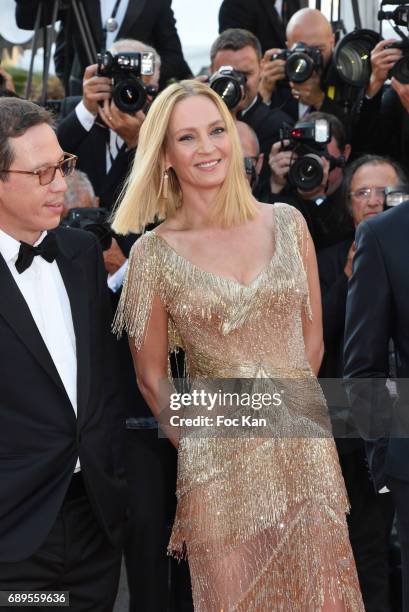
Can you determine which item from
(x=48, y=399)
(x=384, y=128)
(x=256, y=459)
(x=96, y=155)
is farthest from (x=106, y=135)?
(x=48, y=399)

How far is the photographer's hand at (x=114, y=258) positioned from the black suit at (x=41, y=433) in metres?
1.20

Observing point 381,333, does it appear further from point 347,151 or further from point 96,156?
point 96,156

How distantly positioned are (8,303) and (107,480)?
558 mm

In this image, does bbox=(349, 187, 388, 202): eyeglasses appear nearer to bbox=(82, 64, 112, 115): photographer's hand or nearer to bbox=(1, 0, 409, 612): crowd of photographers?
bbox=(1, 0, 409, 612): crowd of photographers

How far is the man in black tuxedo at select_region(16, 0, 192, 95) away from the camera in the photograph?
219 inches

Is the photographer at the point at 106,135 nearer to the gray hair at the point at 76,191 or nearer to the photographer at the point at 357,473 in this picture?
the gray hair at the point at 76,191

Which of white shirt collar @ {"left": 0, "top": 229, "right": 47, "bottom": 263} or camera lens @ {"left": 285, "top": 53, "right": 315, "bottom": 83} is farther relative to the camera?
camera lens @ {"left": 285, "top": 53, "right": 315, "bottom": 83}

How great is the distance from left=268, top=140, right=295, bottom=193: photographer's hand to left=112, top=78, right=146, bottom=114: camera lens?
2.09 ft

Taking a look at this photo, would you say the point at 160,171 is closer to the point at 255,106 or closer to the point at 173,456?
the point at 173,456

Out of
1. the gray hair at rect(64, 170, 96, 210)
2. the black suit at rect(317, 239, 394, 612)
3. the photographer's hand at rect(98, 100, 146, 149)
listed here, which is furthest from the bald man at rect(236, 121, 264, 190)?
the gray hair at rect(64, 170, 96, 210)

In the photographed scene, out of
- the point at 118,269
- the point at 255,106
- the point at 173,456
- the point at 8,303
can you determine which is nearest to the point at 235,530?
the point at 173,456

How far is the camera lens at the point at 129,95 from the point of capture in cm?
444

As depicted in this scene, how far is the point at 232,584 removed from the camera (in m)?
3.12

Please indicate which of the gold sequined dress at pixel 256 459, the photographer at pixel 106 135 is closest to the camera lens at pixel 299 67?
the photographer at pixel 106 135
